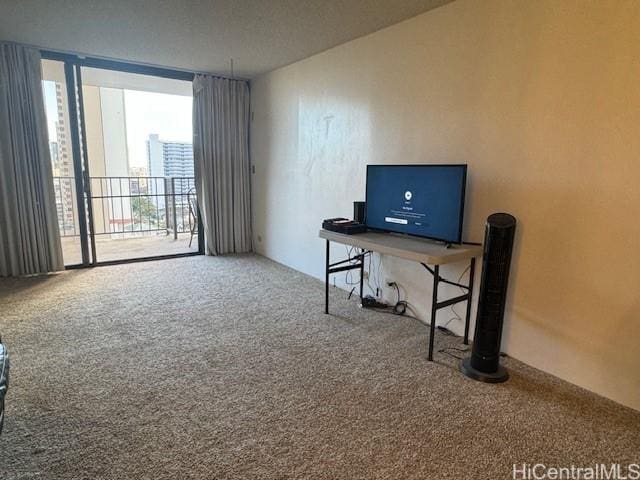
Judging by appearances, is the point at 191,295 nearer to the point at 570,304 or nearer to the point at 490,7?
the point at 570,304

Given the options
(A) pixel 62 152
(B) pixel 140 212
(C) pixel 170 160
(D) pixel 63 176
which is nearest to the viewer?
(A) pixel 62 152

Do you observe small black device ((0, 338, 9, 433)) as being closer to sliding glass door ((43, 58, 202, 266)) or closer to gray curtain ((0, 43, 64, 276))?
gray curtain ((0, 43, 64, 276))

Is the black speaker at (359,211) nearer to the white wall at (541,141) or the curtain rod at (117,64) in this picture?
the white wall at (541,141)

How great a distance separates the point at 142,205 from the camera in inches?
269

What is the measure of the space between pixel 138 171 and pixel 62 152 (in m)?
1.27

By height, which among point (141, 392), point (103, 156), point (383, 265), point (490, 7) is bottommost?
point (141, 392)

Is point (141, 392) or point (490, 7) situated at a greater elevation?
point (490, 7)

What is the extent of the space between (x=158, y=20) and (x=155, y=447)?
3111 millimetres

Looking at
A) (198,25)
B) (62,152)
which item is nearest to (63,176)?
(62,152)

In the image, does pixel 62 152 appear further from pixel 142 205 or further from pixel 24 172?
pixel 24 172

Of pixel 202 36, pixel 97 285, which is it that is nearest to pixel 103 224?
pixel 97 285

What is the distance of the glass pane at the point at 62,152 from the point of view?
15.0 ft

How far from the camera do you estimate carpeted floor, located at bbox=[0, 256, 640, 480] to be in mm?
1644

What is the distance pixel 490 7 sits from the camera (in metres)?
2.50
